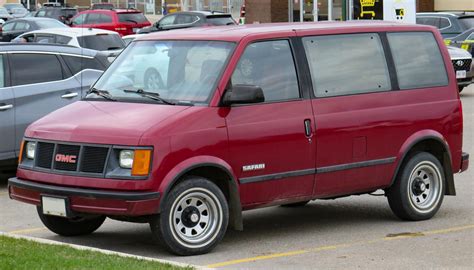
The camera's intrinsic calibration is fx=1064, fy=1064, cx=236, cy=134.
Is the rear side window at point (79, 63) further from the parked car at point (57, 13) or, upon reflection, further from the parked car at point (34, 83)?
the parked car at point (57, 13)

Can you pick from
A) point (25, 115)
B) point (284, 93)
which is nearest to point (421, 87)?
point (284, 93)

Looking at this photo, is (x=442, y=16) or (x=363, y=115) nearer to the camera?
(x=363, y=115)

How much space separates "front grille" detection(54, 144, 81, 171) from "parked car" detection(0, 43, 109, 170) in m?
4.04

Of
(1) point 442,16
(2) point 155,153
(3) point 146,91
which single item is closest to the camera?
(2) point 155,153

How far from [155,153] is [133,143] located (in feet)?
0.63

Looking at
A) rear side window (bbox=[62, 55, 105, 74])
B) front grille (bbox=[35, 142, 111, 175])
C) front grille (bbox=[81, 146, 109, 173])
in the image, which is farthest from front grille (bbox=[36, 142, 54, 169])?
rear side window (bbox=[62, 55, 105, 74])

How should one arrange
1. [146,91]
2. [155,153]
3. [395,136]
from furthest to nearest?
[395,136], [146,91], [155,153]

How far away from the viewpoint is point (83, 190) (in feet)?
27.6

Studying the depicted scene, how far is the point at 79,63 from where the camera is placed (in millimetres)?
13727

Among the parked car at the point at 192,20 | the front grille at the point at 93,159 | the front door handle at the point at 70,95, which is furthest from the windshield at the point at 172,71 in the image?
the parked car at the point at 192,20

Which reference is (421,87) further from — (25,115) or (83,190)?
(25,115)

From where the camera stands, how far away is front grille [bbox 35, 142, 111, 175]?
27.7 ft

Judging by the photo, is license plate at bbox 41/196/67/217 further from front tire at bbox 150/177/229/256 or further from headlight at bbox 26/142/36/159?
front tire at bbox 150/177/229/256

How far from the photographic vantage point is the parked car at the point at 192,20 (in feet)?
128
